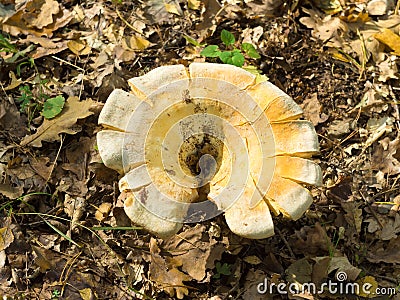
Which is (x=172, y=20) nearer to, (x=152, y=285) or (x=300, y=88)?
(x=300, y=88)

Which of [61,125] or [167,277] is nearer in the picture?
[167,277]

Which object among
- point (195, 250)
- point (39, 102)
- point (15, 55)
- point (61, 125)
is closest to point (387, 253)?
point (195, 250)

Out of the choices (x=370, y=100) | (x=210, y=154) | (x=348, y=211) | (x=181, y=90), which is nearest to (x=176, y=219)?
(x=210, y=154)

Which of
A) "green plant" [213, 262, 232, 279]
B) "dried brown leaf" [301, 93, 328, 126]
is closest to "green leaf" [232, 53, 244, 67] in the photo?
"dried brown leaf" [301, 93, 328, 126]

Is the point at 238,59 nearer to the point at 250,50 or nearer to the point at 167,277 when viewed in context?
the point at 250,50

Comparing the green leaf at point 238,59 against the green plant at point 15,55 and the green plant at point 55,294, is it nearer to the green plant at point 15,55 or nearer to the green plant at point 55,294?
the green plant at point 15,55
